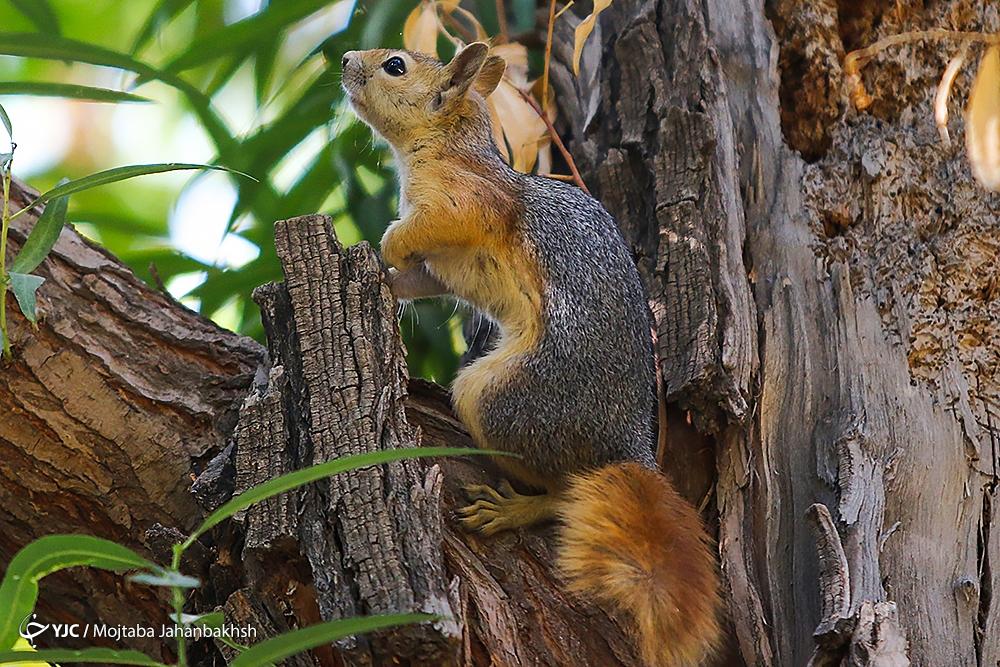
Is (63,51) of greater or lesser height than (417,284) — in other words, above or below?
above

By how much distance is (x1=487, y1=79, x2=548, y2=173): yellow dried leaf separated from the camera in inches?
125

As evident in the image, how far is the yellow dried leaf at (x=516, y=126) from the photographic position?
319cm

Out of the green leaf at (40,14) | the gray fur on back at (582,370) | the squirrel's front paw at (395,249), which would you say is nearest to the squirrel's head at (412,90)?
the squirrel's front paw at (395,249)

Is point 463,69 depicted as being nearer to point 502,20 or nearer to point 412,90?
point 412,90

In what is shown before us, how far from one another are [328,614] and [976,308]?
163 centimetres

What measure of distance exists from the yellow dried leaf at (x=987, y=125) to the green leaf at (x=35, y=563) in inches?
55.7

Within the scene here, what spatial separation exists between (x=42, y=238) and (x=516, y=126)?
1.52 meters

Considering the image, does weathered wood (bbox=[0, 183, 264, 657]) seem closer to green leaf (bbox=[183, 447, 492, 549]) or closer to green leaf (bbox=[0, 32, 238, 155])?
green leaf (bbox=[0, 32, 238, 155])

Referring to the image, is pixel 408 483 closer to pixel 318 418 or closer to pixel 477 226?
pixel 318 418

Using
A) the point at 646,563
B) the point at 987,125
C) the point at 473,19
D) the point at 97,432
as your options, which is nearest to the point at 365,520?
the point at 646,563

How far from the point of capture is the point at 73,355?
2287 mm

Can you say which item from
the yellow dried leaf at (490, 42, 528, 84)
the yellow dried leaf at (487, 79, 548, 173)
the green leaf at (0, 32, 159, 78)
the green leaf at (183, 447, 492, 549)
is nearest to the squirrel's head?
the yellow dried leaf at (487, 79, 548, 173)

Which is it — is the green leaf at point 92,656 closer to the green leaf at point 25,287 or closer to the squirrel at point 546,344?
the green leaf at point 25,287

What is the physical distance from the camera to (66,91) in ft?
7.97
